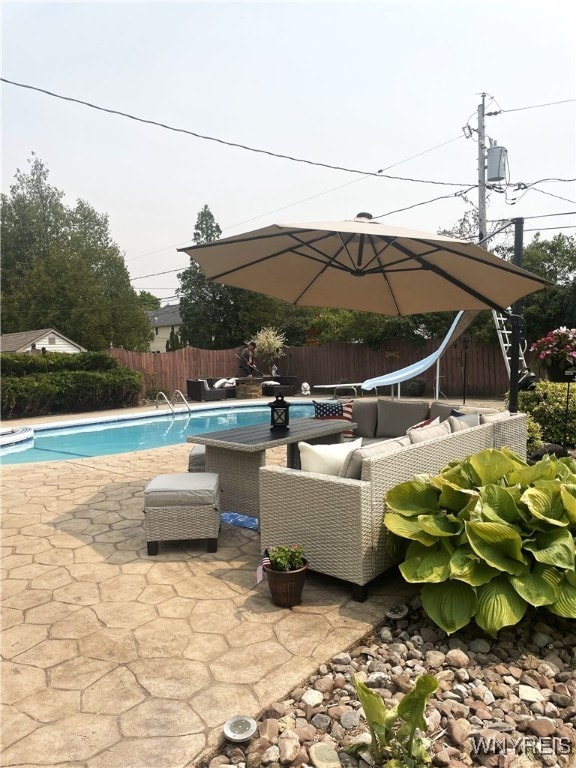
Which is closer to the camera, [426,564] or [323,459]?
[426,564]

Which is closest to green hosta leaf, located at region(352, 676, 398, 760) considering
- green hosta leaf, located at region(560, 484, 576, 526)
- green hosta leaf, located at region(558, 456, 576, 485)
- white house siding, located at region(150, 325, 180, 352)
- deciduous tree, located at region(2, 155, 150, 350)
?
green hosta leaf, located at region(560, 484, 576, 526)

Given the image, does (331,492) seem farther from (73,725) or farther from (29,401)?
(29,401)

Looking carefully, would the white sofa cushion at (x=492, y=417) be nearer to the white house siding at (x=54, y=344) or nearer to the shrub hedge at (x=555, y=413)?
the shrub hedge at (x=555, y=413)

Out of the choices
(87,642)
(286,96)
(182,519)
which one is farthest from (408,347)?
(87,642)

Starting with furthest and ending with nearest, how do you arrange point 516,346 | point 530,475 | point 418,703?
point 516,346
point 530,475
point 418,703

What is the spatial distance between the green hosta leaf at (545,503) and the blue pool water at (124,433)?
582 cm

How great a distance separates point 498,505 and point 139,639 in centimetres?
178

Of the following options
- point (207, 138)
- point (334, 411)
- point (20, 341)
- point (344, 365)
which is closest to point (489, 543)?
point (334, 411)

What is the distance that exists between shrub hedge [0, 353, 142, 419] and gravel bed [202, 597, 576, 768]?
11.3m

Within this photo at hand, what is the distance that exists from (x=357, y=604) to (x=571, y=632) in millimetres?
993

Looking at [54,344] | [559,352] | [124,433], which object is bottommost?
[124,433]

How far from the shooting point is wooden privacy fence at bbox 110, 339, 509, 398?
1462cm

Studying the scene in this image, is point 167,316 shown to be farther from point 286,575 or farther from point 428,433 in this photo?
point 286,575

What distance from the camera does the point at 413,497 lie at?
2.77 meters
